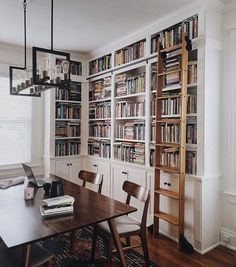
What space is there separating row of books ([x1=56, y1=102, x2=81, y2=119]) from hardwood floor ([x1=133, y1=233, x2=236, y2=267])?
8.43ft

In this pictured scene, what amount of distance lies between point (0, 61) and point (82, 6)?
1.96 meters

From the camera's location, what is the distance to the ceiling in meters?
2.59

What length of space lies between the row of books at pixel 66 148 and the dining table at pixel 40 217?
6.10 ft

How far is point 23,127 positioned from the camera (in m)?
4.21

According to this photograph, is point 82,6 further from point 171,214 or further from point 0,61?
point 171,214

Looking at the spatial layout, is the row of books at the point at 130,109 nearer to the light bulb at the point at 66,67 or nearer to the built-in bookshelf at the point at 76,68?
the built-in bookshelf at the point at 76,68

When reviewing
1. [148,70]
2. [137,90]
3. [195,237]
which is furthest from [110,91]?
[195,237]

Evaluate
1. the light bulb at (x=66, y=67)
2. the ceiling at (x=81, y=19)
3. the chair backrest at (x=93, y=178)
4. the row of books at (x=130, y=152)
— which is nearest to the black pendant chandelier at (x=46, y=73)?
the light bulb at (x=66, y=67)

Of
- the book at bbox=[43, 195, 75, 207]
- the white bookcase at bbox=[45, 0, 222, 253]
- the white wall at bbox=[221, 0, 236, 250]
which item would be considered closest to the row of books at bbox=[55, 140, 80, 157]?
the white bookcase at bbox=[45, 0, 222, 253]

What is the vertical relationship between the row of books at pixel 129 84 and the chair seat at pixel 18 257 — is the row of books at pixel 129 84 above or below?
above

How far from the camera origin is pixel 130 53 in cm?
351

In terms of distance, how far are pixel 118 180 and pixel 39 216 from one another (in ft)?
6.70

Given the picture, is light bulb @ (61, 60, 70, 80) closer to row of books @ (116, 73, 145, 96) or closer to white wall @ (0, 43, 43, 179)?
row of books @ (116, 73, 145, 96)

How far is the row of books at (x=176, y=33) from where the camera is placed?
2654 mm
